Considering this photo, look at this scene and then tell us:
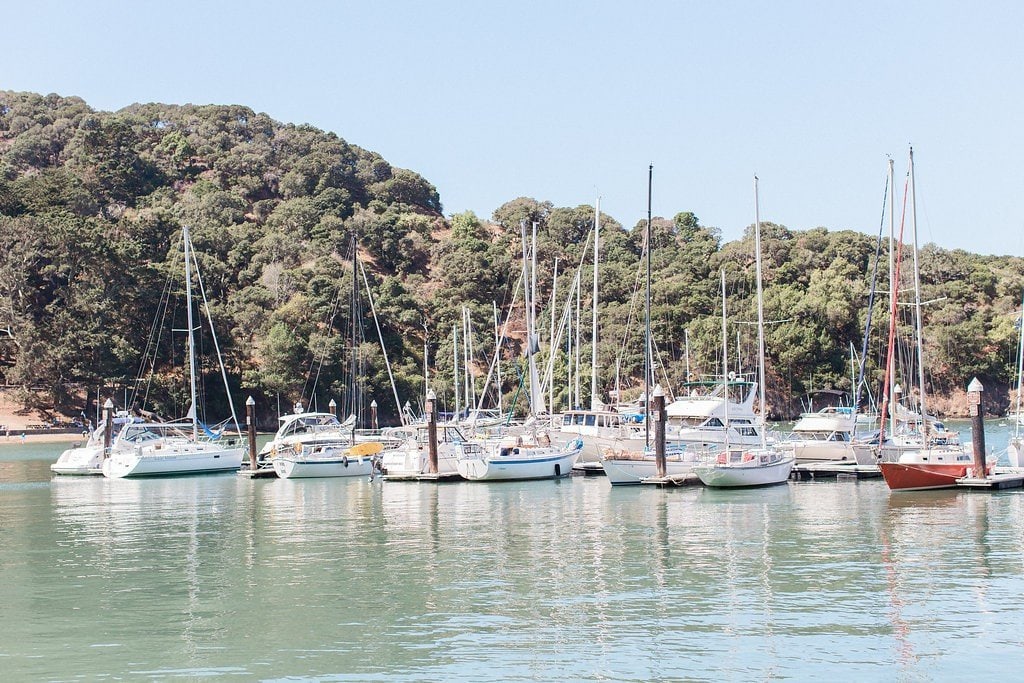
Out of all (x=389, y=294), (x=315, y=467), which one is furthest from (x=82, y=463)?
(x=389, y=294)

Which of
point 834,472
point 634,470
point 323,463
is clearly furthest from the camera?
point 323,463

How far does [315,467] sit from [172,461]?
731 cm

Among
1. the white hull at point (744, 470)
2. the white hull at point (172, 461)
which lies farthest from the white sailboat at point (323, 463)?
the white hull at point (744, 470)

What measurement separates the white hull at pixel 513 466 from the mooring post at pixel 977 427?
15936 mm

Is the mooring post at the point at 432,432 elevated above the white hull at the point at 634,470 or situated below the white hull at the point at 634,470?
above

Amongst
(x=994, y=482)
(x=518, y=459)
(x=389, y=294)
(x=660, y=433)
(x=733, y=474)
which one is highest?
(x=389, y=294)

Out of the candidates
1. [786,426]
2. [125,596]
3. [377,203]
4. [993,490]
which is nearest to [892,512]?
[993,490]

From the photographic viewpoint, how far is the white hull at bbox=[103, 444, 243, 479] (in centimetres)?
5297

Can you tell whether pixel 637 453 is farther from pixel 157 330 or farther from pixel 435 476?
pixel 157 330

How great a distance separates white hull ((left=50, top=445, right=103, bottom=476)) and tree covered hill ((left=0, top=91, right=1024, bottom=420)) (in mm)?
24043

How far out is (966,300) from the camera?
106 metres

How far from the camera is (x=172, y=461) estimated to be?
2114 inches

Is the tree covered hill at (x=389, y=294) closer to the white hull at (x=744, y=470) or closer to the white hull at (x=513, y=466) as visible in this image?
the white hull at (x=513, y=466)

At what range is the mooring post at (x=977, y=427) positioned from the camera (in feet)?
124
